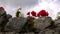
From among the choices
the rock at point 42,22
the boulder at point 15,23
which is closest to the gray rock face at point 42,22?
the rock at point 42,22

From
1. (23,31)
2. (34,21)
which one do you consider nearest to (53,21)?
(34,21)

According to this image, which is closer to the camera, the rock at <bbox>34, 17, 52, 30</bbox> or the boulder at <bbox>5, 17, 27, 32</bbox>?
the rock at <bbox>34, 17, 52, 30</bbox>

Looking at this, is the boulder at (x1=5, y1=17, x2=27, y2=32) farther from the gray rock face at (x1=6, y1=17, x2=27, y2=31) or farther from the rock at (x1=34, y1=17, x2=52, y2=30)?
the rock at (x1=34, y1=17, x2=52, y2=30)

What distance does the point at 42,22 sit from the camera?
10.2 meters

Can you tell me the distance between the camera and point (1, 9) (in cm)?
1117

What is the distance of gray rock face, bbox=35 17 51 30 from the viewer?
33.0ft

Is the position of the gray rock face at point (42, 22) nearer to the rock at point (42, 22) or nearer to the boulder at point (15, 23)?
the rock at point (42, 22)

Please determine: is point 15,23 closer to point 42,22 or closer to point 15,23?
point 15,23

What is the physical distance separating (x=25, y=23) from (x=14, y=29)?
72cm

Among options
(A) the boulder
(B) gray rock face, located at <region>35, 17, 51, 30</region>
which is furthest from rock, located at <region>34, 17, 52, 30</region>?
(A) the boulder

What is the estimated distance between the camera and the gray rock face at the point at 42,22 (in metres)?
10.1

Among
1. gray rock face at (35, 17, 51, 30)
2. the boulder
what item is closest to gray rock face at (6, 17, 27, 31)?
the boulder

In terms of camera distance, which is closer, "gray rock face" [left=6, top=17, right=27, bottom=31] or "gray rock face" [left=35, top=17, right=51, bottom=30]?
"gray rock face" [left=35, top=17, right=51, bottom=30]

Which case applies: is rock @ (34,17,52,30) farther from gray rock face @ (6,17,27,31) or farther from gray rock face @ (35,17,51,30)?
gray rock face @ (6,17,27,31)
